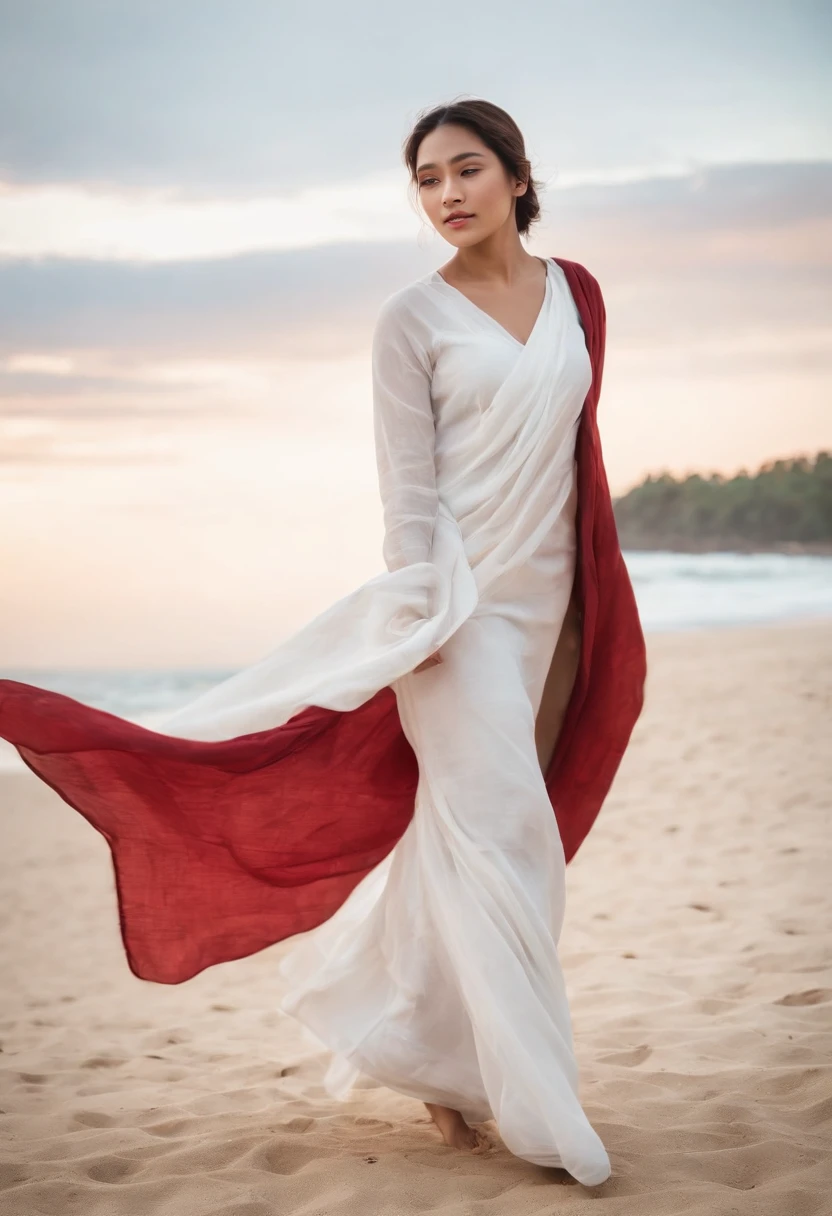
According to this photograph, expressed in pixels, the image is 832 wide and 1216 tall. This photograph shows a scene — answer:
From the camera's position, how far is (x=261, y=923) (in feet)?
8.61

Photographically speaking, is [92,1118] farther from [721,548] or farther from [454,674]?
[721,548]

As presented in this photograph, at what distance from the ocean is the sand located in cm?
495

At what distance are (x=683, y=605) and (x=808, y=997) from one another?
1116 centimetres

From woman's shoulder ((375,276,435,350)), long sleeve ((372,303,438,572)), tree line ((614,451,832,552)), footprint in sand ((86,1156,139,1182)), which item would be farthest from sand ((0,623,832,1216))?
tree line ((614,451,832,552))

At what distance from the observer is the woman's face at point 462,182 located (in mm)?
2482

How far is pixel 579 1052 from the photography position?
316 cm

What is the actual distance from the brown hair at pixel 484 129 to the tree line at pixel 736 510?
17.6 m

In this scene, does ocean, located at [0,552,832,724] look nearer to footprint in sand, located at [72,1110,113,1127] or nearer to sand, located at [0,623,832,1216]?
sand, located at [0,623,832,1216]

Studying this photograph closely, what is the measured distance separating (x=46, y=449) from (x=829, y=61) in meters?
13.3

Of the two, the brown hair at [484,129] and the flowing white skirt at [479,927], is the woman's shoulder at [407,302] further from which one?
the flowing white skirt at [479,927]

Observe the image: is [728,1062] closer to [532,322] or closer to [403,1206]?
[403,1206]

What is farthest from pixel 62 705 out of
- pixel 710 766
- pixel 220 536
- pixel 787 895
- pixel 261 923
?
pixel 220 536

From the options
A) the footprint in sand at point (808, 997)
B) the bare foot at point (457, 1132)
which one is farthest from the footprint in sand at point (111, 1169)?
the footprint in sand at point (808, 997)

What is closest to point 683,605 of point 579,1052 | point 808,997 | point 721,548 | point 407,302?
point 721,548
